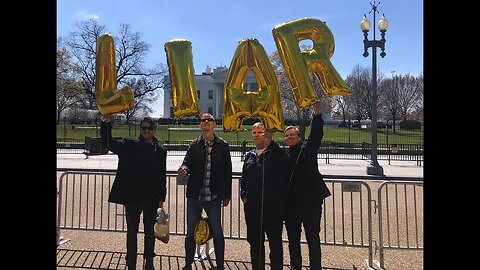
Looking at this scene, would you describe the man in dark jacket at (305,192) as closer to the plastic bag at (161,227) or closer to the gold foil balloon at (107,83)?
the plastic bag at (161,227)

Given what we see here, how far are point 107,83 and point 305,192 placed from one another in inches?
94.7

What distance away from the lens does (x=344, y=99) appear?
4456cm

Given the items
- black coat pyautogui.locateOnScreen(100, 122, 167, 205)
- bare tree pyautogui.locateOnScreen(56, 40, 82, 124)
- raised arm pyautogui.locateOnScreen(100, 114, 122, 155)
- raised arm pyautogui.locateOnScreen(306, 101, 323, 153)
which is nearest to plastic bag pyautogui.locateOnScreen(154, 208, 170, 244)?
black coat pyautogui.locateOnScreen(100, 122, 167, 205)

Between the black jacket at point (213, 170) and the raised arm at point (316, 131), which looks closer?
the raised arm at point (316, 131)

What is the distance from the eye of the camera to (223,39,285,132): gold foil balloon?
3.72 meters

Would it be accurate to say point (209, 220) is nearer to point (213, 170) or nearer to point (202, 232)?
point (202, 232)

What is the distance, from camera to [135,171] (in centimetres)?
370

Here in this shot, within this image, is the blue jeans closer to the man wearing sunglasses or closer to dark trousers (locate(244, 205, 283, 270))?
the man wearing sunglasses

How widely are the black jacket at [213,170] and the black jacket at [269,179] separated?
0.31 metres

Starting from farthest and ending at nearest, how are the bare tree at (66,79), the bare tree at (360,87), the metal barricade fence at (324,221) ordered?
1. the bare tree at (360,87)
2. the bare tree at (66,79)
3. the metal barricade fence at (324,221)

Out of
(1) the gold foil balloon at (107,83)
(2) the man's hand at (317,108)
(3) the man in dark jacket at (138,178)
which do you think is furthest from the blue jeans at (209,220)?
(2) the man's hand at (317,108)

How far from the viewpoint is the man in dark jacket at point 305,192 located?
139 inches

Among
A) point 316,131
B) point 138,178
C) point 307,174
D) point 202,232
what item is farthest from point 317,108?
point 138,178
